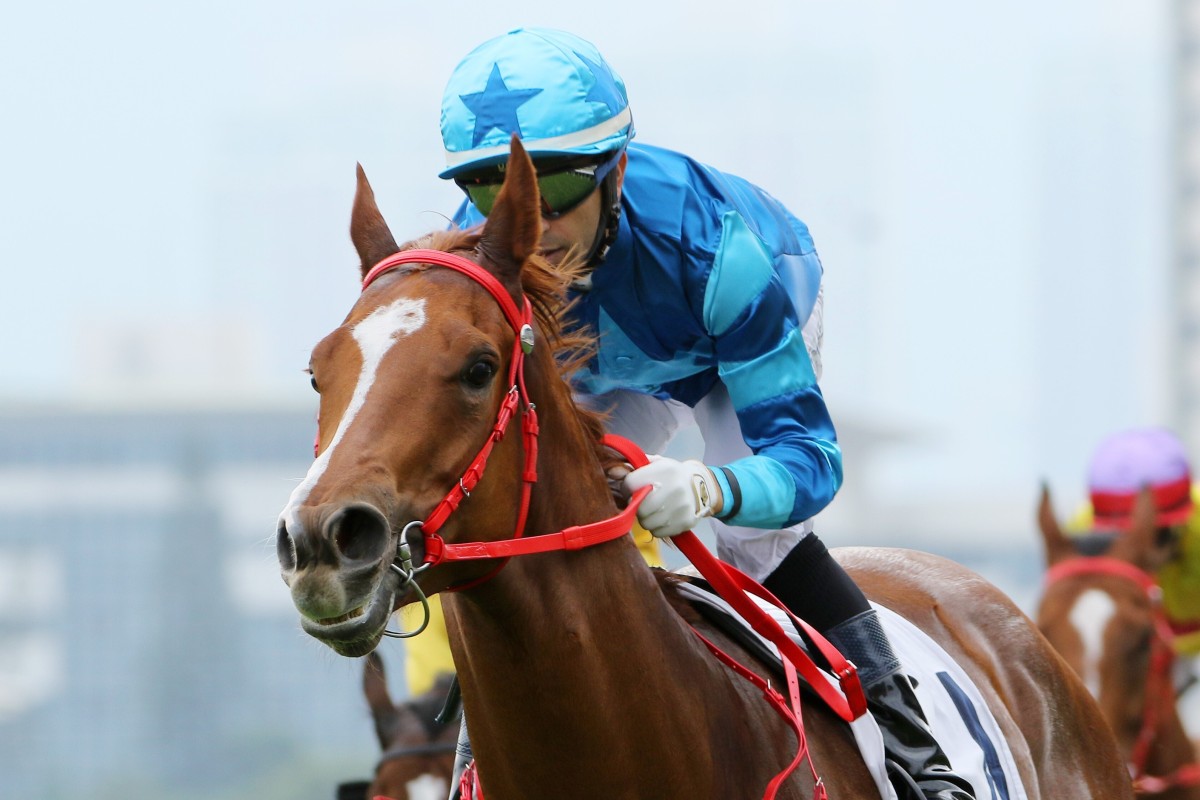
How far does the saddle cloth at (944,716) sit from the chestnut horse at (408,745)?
64.7 inches

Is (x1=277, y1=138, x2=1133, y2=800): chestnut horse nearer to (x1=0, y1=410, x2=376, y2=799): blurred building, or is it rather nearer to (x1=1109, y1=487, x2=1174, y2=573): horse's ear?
(x1=1109, y1=487, x2=1174, y2=573): horse's ear

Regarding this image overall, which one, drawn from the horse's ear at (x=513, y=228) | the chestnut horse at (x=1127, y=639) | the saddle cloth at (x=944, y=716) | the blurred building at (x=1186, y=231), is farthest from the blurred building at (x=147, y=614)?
the blurred building at (x=1186, y=231)

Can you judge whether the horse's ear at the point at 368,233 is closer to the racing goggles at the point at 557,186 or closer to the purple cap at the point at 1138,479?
the racing goggles at the point at 557,186

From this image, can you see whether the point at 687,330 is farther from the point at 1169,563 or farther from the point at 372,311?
the point at 1169,563

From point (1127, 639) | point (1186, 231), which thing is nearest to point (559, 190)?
point (1127, 639)

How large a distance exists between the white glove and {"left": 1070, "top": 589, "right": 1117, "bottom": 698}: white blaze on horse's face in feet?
10.7

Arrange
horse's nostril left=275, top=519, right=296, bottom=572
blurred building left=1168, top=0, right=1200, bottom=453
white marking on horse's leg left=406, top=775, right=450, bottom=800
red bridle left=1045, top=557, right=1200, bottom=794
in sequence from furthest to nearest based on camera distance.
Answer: blurred building left=1168, top=0, right=1200, bottom=453, red bridle left=1045, top=557, right=1200, bottom=794, white marking on horse's leg left=406, top=775, right=450, bottom=800, horse's nostril left=275, top=519, right=296, bottom=572

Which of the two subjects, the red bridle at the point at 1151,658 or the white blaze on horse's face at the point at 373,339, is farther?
the red bridle at the point at 1151,658

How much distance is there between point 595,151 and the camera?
2.97 metres

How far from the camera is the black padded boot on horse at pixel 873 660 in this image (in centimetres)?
327

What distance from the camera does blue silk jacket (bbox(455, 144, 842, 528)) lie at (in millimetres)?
3098

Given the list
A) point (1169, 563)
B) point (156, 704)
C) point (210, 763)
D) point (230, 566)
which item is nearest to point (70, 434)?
point (230, 566)

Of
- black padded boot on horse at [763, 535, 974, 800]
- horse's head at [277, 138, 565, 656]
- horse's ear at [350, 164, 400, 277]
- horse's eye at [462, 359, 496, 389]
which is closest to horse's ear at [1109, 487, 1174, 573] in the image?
black padded boot on horse at [763, 535, 974, 800]

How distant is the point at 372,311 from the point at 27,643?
707 inches
